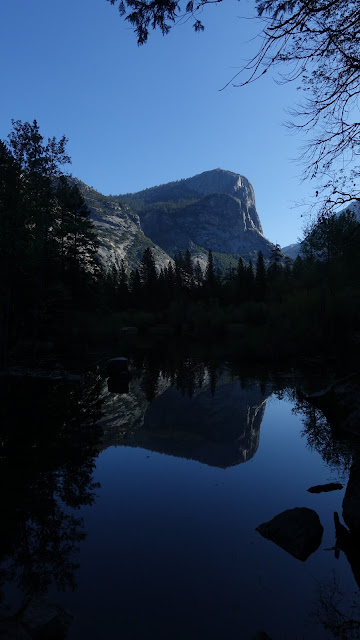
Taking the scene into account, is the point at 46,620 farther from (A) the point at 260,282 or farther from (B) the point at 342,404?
(A) the point at 260,282

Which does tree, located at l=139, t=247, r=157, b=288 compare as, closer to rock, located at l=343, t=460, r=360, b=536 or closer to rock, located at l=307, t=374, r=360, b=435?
rock, located at l=307, t=374, r=360, b=435

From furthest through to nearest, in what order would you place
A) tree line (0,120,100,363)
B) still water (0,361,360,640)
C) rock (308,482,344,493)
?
tree line (0,120,100,363) < rock (308,482,344,493) < still water (0,361,360,640)

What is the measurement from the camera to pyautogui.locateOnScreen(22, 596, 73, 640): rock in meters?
3.36

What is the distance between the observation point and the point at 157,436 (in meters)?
10.2

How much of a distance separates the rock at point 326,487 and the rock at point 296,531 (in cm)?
147

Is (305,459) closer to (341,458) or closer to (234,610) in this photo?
(341,458)

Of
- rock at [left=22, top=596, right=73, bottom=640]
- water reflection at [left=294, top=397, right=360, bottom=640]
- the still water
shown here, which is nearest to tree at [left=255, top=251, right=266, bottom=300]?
the still water

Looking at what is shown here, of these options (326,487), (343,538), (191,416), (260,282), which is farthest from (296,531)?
(260,282)

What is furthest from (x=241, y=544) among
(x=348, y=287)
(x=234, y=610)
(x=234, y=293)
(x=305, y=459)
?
(x=234, y=293)

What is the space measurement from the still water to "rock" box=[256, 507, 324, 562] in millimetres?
111

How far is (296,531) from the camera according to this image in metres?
5.10

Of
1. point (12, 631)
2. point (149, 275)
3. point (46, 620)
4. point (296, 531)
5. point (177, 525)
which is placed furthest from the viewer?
point (149, 275)

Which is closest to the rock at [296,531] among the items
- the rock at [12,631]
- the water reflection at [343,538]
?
the water reflection at [343,538]

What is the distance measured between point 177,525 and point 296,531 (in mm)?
1873
